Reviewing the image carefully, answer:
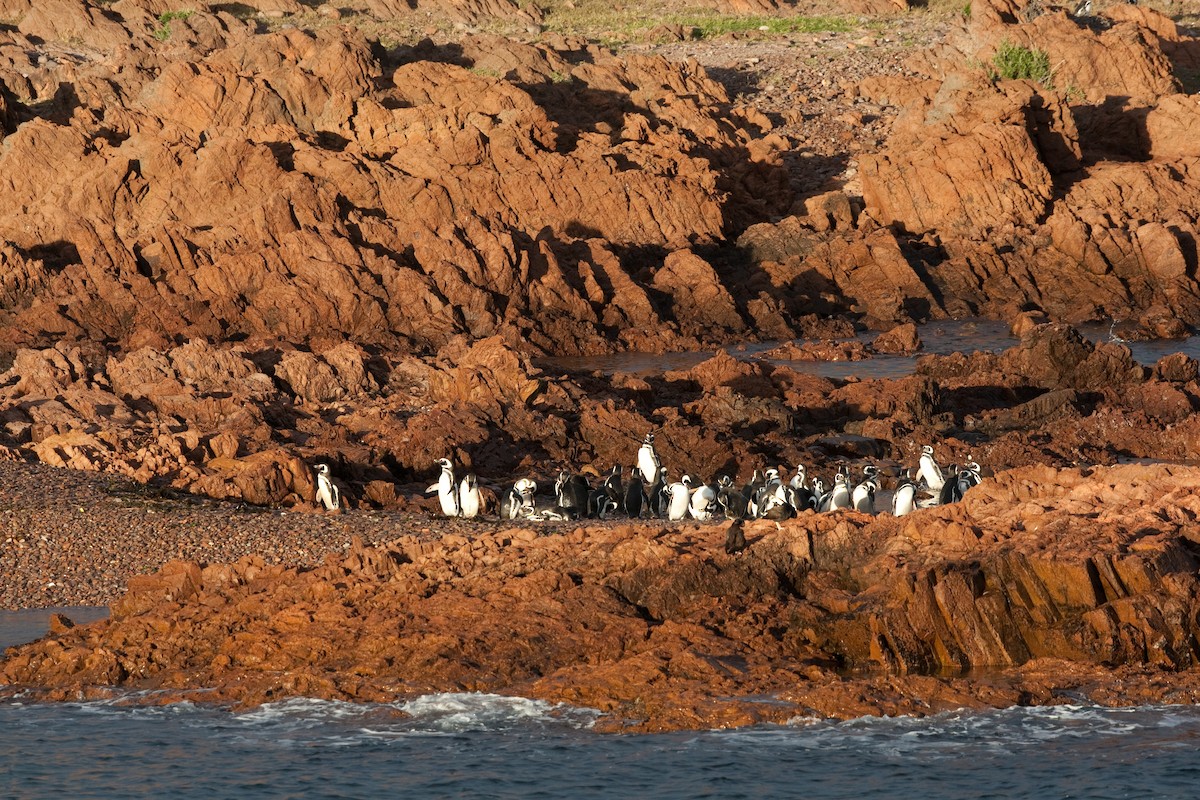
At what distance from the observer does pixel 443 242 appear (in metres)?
37.8

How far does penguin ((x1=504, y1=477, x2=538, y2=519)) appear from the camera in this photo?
20.3 m

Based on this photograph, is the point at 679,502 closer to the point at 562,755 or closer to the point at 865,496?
the point at 865,496

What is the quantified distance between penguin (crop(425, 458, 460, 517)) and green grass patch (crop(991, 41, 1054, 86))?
3462cm

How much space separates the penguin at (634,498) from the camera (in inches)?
828

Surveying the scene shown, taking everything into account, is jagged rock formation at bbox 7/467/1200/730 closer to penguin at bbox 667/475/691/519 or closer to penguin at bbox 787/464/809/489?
penguin at bbox 667/475/691/519

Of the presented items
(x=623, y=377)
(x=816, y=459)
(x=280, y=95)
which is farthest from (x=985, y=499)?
(x=280, y=95)

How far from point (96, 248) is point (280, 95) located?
9628 mm

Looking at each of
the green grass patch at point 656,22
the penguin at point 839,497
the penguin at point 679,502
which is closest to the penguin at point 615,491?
the penguin at point 679,502

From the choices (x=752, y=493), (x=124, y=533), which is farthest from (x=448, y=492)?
(x=124, y=533)

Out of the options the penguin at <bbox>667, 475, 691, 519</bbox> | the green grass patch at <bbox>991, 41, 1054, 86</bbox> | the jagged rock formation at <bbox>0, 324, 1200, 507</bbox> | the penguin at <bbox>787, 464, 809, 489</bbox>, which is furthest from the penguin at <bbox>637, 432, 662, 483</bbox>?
the green grass patch at <bbox>991, 41, 1054, 86</bbox>

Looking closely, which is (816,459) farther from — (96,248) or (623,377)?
(96,248)

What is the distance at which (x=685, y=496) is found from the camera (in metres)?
20.6

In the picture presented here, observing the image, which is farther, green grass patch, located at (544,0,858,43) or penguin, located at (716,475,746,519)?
green grass patch, located at (544,0,858,43)

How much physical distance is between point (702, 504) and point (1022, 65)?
34921mm
